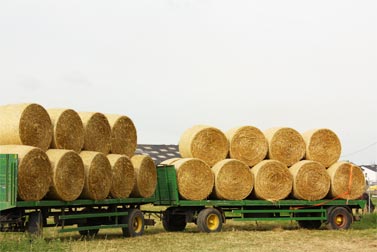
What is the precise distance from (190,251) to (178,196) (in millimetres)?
5559

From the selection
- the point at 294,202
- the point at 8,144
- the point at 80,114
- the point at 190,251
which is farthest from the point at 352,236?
the point at 8,144

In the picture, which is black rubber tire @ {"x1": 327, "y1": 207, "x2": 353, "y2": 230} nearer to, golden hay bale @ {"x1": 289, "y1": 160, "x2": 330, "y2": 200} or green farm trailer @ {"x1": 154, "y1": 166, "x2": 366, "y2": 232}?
green farm trailer @ {"x1": 154, "y1": 166, "x2": 366, "y2": 232}

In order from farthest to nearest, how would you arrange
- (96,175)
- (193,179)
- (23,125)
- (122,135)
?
(193,179) → (122,135) → (96,175) → (23,125)

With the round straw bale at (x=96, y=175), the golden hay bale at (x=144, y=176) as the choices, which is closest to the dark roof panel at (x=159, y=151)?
the golden hay bale at (x=144, y=176)

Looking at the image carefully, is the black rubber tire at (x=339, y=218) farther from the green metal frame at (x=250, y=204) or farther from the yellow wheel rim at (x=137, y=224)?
the yellow wheel rim at (x=137, y=224)

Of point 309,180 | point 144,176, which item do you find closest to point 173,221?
point 144,176

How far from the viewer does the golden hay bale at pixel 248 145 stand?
22.4 metres

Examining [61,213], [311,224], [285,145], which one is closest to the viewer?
[61,213]

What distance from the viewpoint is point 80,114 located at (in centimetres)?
1931

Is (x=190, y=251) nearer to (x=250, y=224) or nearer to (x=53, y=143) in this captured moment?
(x=53, y=143)

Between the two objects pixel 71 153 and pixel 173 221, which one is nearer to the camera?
pixel 71 153

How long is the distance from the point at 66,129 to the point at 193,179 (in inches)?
195

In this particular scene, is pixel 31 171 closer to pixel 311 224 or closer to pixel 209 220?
pixel 209 220

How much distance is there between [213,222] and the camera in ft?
71.5
